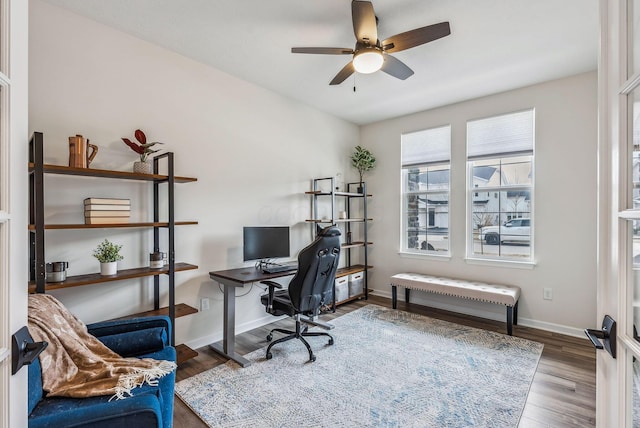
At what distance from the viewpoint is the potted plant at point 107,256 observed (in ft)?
7.18

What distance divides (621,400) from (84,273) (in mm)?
2910

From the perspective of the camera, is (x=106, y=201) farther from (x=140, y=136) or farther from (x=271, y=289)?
(x=271, y=289)

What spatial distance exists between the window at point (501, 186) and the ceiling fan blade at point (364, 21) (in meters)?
2.37

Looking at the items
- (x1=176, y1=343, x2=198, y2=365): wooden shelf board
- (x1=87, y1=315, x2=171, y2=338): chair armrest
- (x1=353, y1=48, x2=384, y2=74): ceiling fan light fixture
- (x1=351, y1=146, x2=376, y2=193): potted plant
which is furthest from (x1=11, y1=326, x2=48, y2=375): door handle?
(x1=351, y1=146, x2=376, y2=193): potted plant

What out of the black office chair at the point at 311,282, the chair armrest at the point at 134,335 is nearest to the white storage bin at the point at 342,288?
the black office chair at the point at 311,282

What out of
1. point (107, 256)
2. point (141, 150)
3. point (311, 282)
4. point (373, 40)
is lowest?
point (311, 282)

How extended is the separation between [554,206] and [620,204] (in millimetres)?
3077

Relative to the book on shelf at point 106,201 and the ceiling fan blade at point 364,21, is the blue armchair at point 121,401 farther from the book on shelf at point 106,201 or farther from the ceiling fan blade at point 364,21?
the ceiling fan blade at point 364,21

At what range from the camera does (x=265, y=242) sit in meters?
3.31

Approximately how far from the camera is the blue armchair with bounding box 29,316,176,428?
1137 mm

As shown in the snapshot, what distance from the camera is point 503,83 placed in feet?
11.2

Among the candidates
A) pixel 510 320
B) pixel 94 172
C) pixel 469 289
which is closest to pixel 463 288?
pixel 469 289

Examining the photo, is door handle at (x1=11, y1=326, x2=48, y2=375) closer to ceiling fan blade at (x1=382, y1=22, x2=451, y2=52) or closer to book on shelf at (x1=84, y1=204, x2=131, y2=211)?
book on shelf at (x1=84, y1=204, x2=131, y2=211)

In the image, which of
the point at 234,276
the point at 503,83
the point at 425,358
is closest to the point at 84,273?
the point at 234,276
